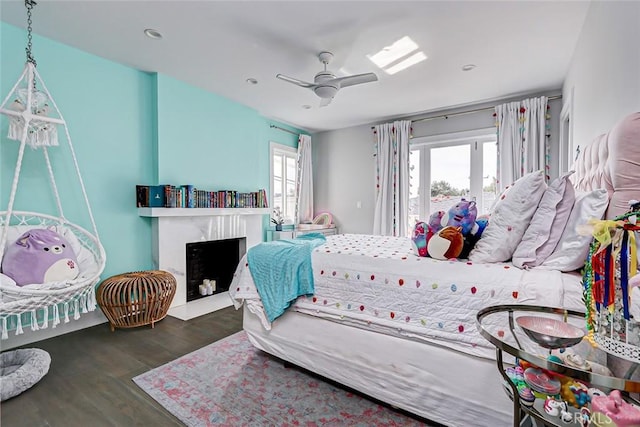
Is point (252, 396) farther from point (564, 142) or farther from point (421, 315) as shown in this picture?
point (564, 142)

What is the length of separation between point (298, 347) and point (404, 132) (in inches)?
152

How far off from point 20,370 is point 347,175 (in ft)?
15.5

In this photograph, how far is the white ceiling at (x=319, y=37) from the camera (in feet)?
7.38

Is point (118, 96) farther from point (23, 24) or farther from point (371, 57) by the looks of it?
point (371, 57)

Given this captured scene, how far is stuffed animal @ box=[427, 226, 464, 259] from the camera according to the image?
1687mm

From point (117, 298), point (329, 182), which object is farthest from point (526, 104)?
point (117, 298)

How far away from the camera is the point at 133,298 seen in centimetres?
279

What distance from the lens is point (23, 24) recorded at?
2.46 m

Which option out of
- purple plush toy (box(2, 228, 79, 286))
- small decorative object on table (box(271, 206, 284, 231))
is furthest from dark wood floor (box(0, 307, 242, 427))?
small decorative object on table (box(271, 206, 284, 231))

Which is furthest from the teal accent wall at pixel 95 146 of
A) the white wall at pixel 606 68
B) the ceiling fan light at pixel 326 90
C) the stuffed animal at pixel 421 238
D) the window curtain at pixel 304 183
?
the white wall at pixel 606 68

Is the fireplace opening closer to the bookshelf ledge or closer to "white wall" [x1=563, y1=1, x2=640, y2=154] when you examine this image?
the bookshelf ledge

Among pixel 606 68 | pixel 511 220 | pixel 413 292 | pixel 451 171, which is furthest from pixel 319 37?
pixel 451 171

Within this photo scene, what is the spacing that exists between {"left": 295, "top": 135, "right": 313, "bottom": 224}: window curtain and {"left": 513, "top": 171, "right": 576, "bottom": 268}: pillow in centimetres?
432

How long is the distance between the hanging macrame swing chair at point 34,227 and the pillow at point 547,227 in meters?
2.68
